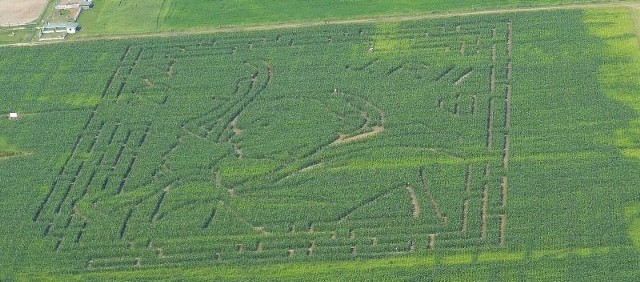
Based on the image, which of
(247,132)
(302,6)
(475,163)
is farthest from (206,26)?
(475,163)

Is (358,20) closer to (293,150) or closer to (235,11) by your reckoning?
(235,11)

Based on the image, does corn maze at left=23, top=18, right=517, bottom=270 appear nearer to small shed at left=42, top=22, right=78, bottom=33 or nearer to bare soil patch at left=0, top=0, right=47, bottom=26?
small shed at left=42, top=22, right=78, bottom=33

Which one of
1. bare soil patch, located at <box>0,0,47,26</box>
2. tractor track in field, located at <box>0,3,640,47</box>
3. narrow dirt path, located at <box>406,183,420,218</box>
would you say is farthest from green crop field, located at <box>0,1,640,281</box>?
bare soil patch, located at <box>0,0,47,26</box>

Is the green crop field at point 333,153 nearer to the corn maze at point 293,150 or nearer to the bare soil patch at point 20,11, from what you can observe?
the corn maze at point 293,150

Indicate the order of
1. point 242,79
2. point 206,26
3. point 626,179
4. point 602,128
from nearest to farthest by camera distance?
point 626,179 → point 602,128 → point 242,79 → point 206,26

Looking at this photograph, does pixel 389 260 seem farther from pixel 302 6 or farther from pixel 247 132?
pixel 302 6

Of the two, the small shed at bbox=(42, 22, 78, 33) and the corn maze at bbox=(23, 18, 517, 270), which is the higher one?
the corn maze at bbox=(23, 18, 517, 270)
